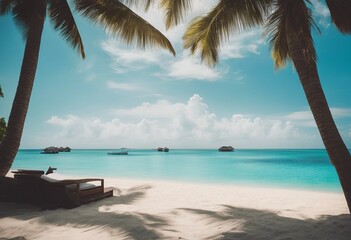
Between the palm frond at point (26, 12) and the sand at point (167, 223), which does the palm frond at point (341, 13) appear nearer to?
the sand at point (167, 223)

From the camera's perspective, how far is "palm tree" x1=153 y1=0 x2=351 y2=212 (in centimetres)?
415

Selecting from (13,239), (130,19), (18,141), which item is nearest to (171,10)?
(130,19)

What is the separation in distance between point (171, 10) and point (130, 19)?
5.63 ft

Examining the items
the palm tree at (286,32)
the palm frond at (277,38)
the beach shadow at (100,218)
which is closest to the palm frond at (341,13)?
the palm tree at (286,32)

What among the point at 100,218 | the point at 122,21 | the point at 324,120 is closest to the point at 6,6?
the point at 122,21

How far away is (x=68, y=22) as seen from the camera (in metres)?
8.66

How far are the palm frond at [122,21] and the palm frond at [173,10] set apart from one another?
109cm

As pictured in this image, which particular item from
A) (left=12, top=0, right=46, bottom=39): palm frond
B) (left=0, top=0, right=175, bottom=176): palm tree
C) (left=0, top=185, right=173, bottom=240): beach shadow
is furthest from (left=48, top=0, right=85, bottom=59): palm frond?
(left=0, top=185, right=173, bottom=240): beach shadow

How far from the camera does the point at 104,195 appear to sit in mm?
7727

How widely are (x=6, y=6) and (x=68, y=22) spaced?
2.47 metres

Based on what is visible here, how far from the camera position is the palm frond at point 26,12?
725cm

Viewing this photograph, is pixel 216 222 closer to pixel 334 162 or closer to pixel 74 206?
pixel 334 162

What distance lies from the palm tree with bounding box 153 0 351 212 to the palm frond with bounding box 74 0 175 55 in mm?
1151

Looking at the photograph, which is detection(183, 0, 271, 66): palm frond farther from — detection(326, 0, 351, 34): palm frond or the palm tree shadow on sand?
the palm tree shadow on sand
